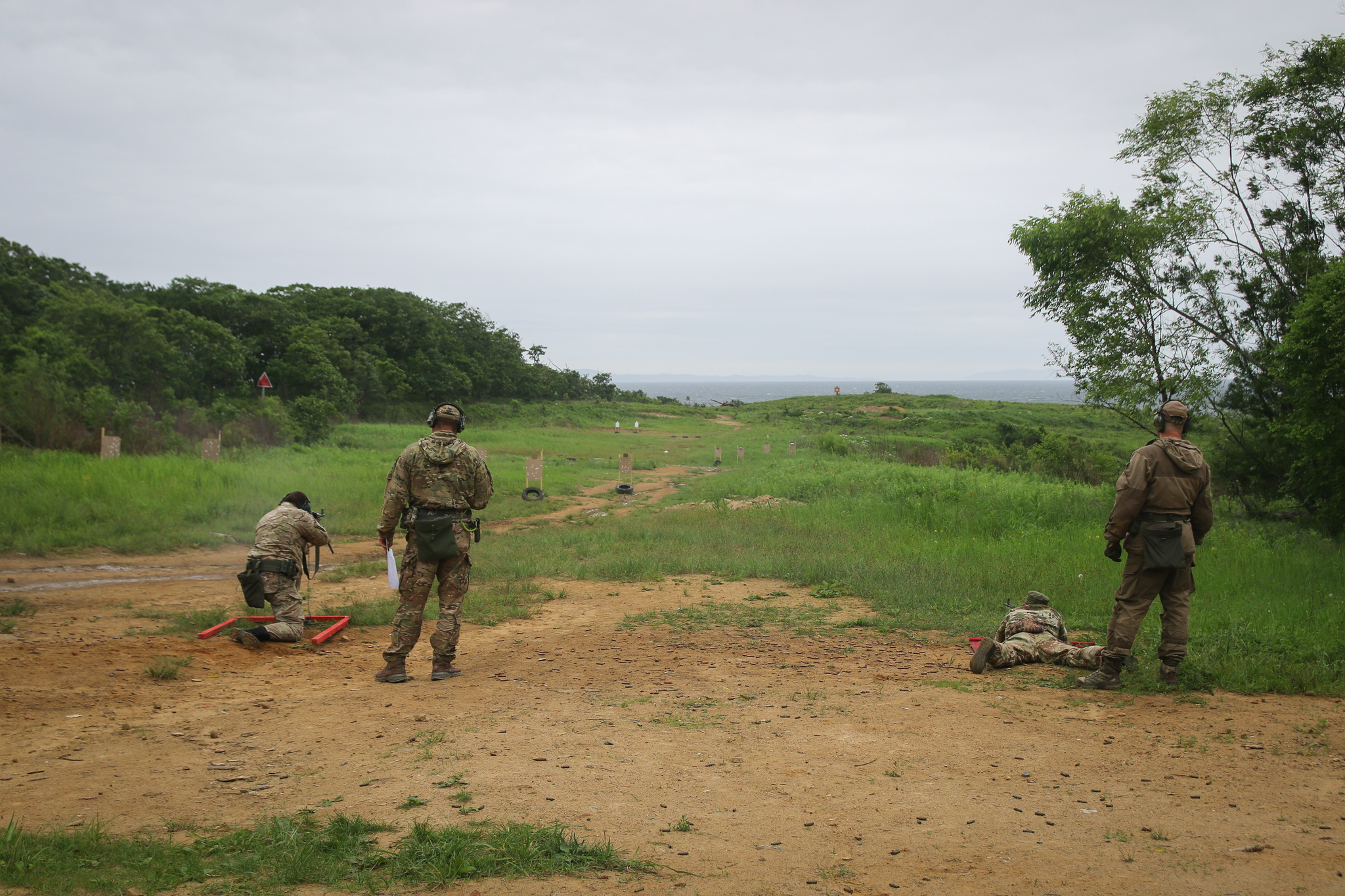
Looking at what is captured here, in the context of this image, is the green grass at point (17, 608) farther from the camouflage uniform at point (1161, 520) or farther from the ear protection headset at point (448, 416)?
the camouflage uniform at point (1161, 520)

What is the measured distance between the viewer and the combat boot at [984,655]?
22.6 feet

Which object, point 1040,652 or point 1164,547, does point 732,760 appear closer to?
point 1040,652

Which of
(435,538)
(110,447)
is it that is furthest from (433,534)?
(110,447)

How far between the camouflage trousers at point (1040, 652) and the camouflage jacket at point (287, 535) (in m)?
6.40

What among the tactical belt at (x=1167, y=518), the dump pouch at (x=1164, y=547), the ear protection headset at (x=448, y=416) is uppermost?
the ear protection headset at (x=448, y=416)

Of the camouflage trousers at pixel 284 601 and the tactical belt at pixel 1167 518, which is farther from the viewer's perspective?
the camouflage trousers at pixel 284 601

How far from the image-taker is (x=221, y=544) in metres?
14.3

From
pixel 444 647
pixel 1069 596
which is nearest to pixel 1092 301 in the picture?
pixel 1069 596

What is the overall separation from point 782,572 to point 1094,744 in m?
6.66

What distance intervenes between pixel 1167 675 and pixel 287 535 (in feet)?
25.9

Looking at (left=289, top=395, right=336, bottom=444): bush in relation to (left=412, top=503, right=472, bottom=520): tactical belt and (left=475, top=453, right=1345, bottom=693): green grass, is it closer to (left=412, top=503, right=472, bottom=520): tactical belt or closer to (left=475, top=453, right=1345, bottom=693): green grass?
(left=475, top=453, right=1345, bottom=693): green grass

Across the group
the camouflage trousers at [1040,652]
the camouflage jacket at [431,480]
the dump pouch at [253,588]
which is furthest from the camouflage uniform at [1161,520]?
the dump pouch at [253,588]

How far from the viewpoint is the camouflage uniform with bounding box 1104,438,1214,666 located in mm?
6297

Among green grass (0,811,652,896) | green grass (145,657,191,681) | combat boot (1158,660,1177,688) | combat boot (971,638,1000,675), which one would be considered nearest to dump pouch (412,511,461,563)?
green grass (145,657,191,681)
